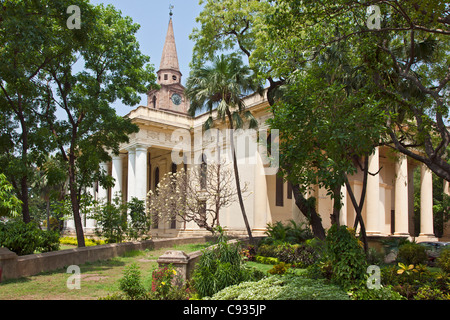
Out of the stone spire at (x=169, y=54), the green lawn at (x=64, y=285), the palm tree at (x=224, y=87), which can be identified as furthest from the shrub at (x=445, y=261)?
the stone spire at (x=169, y=54)

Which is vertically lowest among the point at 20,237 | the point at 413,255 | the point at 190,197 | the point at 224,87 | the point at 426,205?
the point at 413,255

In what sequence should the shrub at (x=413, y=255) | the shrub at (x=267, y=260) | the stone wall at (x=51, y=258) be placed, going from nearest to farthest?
the stone wall at (x=51, y=258), the shrub at (x=413, y=255), the shrub at (x=267, y=260)

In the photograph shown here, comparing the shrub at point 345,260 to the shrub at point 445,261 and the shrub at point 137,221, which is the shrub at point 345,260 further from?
the shrub at point 137,221

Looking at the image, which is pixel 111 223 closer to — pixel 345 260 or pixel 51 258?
pixel 51 258

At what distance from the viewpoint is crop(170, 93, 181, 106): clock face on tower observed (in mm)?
48528

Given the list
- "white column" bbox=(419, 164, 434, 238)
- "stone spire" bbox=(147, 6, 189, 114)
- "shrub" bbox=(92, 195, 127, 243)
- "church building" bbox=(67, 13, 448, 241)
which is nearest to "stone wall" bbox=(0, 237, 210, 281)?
"shrub" bbox=(92, 195, 127, 243)

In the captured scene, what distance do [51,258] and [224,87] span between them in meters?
11.1

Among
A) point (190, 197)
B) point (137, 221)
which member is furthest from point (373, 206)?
point (137, 221)

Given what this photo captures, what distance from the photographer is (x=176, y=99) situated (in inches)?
1928

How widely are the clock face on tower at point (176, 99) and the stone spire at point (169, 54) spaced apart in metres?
3.11

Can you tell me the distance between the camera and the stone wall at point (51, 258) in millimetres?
9680

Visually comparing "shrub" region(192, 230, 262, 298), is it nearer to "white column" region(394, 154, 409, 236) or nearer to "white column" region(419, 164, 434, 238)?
"white column" region(394, 154, 409, 236)
